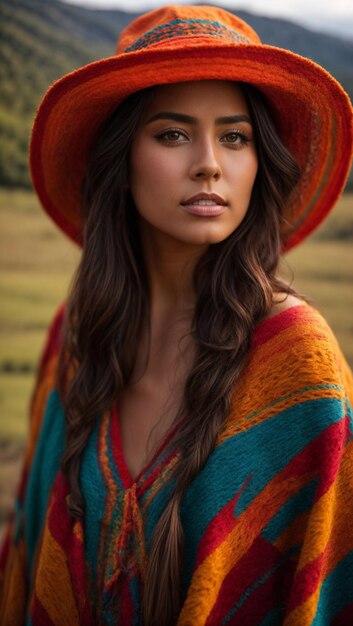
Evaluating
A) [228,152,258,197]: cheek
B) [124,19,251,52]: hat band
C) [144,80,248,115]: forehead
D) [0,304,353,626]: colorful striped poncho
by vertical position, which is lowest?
[0,304,353,626]: colorful striped poncho

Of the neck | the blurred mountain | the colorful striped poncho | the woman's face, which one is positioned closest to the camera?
the colorful striped poncho

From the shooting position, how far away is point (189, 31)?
117cm

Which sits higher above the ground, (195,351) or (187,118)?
(187,118)

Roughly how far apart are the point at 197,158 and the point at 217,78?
0.14 metres

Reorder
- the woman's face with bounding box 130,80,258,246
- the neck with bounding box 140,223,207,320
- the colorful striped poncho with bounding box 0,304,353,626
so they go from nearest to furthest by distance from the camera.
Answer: the colorful striped poncho with bounding box 0,304,353,626
the woman's face with bounding box 130,80,258,246
the neck with bounding box 140,223,207,320

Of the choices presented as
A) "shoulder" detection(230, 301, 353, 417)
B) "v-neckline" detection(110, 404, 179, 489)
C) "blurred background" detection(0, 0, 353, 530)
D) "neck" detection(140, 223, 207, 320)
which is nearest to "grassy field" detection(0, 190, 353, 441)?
"blurred background" detection(0, 0, 353, 530)

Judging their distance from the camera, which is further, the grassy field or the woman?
the grassy field

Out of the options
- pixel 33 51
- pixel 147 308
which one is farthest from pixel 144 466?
pixel 33 51

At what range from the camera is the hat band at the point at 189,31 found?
1161 mm

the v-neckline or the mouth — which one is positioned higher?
the mouth

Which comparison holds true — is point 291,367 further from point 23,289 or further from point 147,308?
point 23,289

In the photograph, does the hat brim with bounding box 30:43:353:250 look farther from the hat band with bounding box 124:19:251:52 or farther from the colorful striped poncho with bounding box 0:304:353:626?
the colorful striped poncho with bounding box 0:304:353:626

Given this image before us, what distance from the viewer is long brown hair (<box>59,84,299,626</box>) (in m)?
1.12

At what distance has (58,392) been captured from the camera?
1563mm
